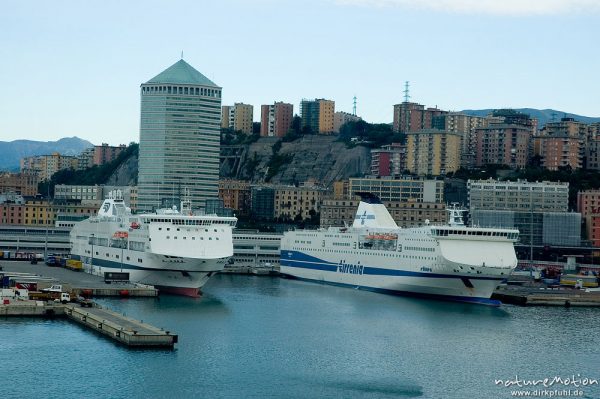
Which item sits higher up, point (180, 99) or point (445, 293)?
point (180, 99)

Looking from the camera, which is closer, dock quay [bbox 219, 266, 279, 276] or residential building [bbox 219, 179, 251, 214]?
dock quay [bbox 219, 266, 279, 276]

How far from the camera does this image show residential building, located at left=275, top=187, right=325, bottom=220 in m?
107

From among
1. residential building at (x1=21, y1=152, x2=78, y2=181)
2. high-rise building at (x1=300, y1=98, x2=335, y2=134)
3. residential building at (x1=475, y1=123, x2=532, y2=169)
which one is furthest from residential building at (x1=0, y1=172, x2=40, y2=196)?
residential building at (x1=475, y1=123, x2=532, y2=169)

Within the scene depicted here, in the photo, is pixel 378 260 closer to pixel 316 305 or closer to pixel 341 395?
pixel 316 305

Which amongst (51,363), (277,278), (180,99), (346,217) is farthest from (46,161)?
(51,363)

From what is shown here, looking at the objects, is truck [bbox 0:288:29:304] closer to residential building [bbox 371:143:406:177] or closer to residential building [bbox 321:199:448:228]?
residential building [bbox 321:199:448:228]

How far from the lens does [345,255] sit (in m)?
65.2

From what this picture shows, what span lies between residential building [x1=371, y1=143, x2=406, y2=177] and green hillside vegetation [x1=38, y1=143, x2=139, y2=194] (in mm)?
35492

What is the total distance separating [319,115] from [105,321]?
331 ft

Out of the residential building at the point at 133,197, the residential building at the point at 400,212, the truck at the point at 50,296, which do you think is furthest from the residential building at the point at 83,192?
the truck at the point at 50,296

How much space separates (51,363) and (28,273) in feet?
81.9

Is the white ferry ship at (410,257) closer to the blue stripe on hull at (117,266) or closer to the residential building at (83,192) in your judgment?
the blue stripe on hull at (117,266)

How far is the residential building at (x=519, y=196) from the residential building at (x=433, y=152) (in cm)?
1573

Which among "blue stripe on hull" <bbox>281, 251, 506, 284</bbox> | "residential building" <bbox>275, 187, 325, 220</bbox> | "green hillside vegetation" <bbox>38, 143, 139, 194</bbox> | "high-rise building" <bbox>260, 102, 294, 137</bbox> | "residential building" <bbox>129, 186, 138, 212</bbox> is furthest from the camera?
"green hillside vegetation" <bbox>38, 143, 139, 194</bbox>
